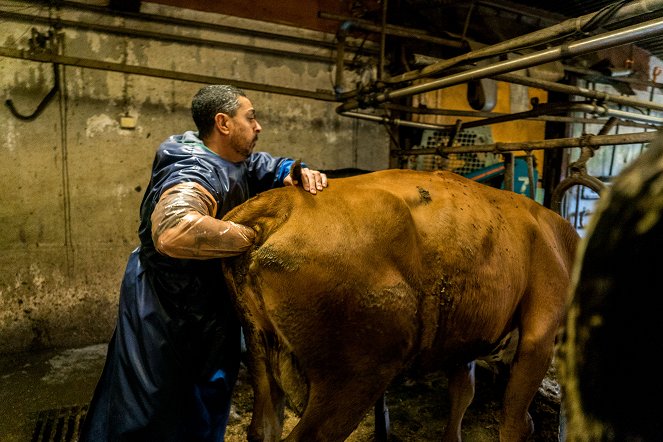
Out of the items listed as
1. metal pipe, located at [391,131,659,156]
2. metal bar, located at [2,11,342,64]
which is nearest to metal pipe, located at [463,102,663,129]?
metal pipe, located at [391,131,659,156]

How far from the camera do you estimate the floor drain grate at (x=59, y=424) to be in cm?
304

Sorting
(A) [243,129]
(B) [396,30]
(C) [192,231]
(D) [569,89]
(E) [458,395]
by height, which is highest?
(B) [396,30]

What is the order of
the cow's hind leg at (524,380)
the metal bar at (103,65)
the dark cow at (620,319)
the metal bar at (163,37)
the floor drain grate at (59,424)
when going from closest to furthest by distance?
1. the dark cow at (620,319)
2. the cow's hind leg at (524,380)
3. the floor drain grate at (59,424)
4. the metal bar at (103,65)
5. the metal bar at (163,37)

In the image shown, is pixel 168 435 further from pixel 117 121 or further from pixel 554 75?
pixel 554 75

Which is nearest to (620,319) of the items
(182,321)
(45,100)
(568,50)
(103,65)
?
(568,50)

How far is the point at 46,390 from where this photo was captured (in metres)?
3.73

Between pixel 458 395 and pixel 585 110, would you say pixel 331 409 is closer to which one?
pixel 458 395

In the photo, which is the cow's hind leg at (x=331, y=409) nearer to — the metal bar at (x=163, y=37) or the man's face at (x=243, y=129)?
the man's face at (x=243, y=129)

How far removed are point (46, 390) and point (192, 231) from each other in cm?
344

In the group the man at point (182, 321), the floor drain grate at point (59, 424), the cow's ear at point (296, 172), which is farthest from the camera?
the floor drain grate at point (59, 424)

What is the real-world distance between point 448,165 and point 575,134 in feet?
9.82

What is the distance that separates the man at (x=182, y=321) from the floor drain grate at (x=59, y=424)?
44.3 inches

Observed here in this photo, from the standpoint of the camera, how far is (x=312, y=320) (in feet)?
5.61

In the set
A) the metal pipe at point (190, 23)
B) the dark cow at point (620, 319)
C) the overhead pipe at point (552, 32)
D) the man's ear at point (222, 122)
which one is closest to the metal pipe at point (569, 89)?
the overhead pipe at point (552, 32)
